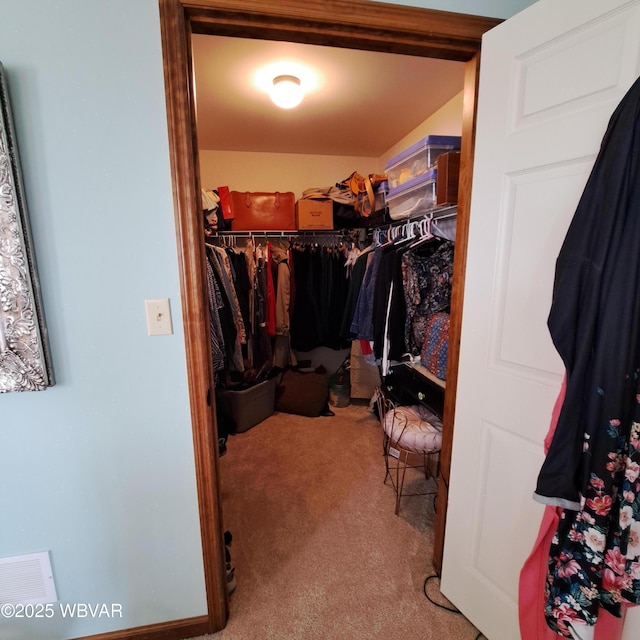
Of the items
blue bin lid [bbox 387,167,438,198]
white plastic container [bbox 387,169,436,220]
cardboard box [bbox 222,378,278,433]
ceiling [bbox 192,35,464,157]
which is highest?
ceiling [bbox 192,35,464,157]

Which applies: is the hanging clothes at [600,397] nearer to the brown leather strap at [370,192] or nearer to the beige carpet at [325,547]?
the beige carpet at [325,547]

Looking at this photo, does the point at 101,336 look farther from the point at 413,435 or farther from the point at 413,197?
the point at 413,197

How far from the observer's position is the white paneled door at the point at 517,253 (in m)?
0.81

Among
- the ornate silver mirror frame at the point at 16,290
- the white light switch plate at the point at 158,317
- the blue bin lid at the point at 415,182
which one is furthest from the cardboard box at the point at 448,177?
the ornate silver mirror frame at the point at 16,290

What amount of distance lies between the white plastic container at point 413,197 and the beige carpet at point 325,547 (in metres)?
1.67

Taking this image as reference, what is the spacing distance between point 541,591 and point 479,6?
5.77 ft

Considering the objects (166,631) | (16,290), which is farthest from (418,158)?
(166,631)

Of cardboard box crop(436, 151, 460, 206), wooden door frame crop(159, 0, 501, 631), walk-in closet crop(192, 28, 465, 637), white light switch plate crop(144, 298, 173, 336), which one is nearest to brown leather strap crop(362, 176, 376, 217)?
walk-in closet crop(192, 28, 465, 637)

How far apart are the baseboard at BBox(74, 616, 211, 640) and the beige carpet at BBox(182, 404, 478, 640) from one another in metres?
0.04

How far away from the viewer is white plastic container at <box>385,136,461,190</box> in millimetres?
1773

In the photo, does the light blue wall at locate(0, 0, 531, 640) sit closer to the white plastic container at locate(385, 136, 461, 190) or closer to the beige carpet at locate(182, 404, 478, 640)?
the beige carpet at locate(182, 404, 478, 640)

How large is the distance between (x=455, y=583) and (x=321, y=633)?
546 mm

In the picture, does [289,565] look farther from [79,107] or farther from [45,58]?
[45,58]

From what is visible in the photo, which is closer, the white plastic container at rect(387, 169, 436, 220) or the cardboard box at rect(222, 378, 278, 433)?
the white plastic container at rect(387, 169, 436, 220)
